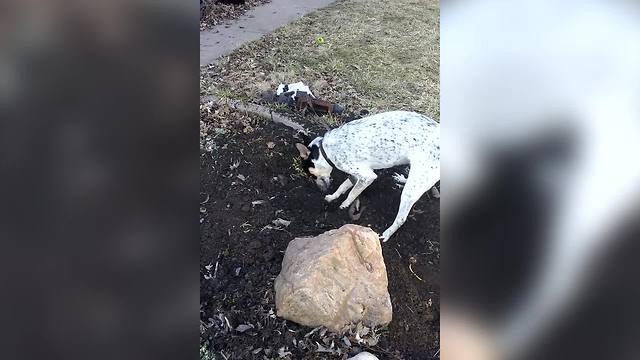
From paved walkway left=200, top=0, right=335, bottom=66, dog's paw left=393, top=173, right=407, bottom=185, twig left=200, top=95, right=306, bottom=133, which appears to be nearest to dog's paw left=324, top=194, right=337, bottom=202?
dog's paw left=393, top=173, right=407, bottom=185

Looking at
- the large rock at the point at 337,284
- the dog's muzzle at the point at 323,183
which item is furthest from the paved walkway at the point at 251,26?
the large rock at the point at 337,284

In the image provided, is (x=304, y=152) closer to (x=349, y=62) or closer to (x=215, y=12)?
(x=349, y=62)

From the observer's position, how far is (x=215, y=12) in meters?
7.02

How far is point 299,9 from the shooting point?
7.50m

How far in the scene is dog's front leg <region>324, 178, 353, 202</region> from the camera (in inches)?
140

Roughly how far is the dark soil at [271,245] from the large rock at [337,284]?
8 cm

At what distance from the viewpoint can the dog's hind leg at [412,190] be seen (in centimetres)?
320
